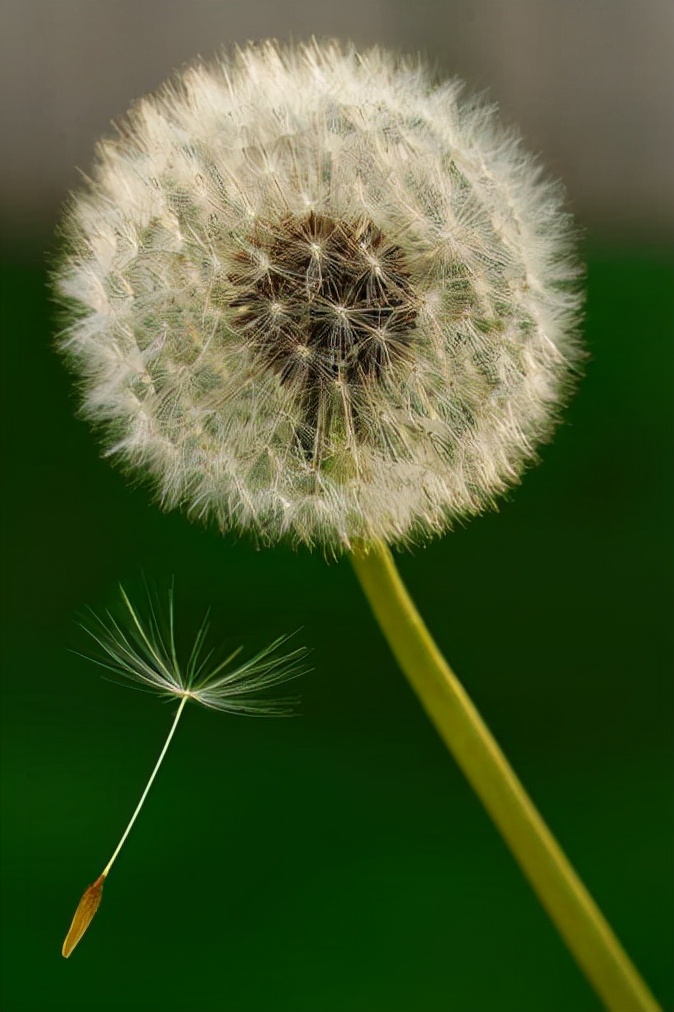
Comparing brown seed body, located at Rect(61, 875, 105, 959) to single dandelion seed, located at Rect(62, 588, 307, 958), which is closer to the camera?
brown seed body, located at Rect(61, 875, 105, 959)

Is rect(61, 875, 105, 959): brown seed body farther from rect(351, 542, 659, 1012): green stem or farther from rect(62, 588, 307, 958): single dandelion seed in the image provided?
rect(351, 542, 659, 1012): green stem

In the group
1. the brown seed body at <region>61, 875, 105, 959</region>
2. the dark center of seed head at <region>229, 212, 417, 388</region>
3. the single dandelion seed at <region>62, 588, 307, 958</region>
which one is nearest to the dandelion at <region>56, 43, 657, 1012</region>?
the dark center of seed head at <region>229, 212, 417, 388</region>

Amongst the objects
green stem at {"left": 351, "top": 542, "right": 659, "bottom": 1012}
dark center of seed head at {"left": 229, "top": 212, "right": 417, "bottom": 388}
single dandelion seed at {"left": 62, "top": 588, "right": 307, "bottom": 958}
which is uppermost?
dark center of seed head at {"left": 229, "top": 212, "right": 417, "bottom": 388}

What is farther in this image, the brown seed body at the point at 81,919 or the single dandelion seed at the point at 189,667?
the single dandelion seed at the point at 189,667

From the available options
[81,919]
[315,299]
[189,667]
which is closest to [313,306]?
[315,299]

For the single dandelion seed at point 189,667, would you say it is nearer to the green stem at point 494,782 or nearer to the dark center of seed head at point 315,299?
the green stem at point 494,782

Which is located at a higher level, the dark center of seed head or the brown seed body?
the dark center of seed head

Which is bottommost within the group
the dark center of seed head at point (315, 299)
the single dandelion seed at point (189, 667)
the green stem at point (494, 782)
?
the green stem at point (494, 782)

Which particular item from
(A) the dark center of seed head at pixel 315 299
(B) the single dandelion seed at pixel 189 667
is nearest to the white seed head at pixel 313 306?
(A) the dark center of seed head at pixel 315 299
